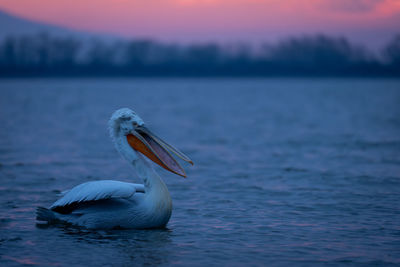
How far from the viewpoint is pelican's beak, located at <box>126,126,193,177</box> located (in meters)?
5.46

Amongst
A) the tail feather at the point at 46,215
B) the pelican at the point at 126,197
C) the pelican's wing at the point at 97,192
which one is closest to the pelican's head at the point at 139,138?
the pelican at the point at 126,197

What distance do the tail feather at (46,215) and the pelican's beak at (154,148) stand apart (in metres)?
1.03

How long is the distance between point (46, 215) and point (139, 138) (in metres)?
1.19

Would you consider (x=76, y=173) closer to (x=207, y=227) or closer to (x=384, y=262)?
(x=207, y=227)

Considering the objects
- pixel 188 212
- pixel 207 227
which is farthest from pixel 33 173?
pixel 207 227

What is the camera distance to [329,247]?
4.83 m

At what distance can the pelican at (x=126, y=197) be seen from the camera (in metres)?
5.15

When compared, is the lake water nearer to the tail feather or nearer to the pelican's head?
the tail feather

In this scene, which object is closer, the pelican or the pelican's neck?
the pelican

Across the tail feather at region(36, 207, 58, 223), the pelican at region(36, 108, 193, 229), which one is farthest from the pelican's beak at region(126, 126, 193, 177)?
the tail feather at region(36, 207, 58, 223)

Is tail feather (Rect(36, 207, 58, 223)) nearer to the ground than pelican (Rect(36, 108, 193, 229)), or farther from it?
nearer to the ground

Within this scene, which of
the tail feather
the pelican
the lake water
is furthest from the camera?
the tail feather

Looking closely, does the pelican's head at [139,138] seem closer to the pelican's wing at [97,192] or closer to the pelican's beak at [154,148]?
the pelican's beak at [154,148]

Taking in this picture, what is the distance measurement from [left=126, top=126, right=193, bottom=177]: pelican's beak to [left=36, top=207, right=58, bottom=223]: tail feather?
103 centimetres
